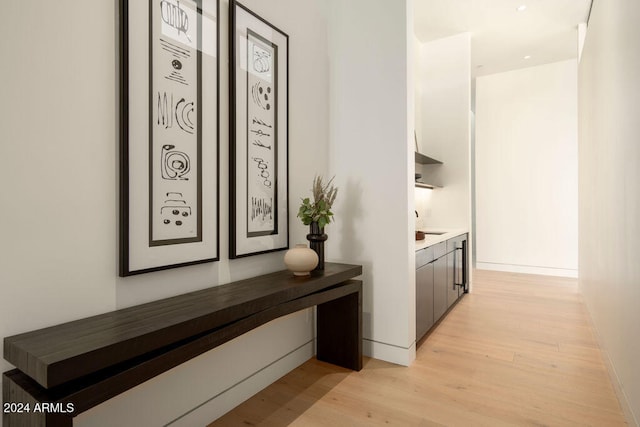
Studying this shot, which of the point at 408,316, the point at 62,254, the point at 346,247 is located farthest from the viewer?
the point at 346,247

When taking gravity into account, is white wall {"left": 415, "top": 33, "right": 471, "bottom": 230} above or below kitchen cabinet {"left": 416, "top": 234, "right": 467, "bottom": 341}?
above

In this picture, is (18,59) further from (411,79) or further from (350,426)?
(411,79)

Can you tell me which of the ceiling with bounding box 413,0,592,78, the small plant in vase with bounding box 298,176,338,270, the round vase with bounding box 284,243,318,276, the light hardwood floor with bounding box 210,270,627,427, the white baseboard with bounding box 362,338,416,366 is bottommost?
the light hardwood floor with bounding box 210,270,627,427

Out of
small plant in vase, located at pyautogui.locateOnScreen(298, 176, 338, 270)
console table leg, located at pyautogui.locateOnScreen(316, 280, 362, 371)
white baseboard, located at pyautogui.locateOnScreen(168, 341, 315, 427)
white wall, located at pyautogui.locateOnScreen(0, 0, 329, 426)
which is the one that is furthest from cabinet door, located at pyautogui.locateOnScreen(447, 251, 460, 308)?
white wall, located at pyautogui.locateOnScreen(0, 0, 329, 426)

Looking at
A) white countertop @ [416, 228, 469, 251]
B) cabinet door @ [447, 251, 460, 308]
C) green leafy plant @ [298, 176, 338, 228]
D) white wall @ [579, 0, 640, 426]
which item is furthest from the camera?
cabinet door @ [447, 251, 460, 308]

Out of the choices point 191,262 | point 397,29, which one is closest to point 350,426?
point 191,262

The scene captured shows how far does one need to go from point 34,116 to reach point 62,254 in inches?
18.4

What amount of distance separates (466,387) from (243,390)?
131 centimetres

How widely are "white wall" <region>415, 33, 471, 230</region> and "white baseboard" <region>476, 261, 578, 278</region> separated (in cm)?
177

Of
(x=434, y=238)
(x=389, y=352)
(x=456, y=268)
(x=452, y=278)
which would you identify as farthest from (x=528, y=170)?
(x=389, y=352)

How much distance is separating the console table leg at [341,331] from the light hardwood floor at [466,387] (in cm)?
8

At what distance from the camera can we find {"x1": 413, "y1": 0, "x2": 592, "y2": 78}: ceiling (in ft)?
13.1

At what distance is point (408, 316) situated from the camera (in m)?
2.46

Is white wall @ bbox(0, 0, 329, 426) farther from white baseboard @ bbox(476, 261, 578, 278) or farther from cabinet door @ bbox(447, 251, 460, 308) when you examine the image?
white baseboard @ bbox(476, 261, 578, 278)
